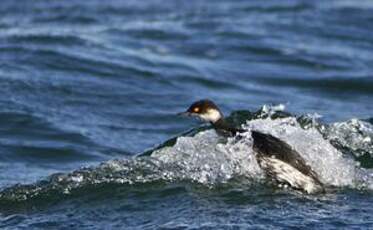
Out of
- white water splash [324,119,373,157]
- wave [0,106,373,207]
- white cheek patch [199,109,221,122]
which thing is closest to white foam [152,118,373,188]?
wave [0,106,373,207]

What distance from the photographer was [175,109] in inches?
773

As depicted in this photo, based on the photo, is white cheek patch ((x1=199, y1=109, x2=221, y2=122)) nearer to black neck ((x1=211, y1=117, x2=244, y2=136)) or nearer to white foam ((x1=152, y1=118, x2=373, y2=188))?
black neck ((x1=211, y1=117, x2=244, y2=136))

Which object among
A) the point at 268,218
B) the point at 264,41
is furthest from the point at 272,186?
the point at 264,41

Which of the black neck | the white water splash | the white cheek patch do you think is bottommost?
the white water splash

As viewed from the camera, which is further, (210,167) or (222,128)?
(222,128)

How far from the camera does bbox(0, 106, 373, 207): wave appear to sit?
1309 centimetres

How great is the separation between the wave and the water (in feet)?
0.08

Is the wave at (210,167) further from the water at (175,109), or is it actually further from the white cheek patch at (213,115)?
the white cheek patch at (213,115)

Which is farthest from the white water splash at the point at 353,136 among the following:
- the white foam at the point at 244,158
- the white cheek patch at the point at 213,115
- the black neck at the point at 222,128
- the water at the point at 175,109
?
the white cheek patch at the point at 213,115

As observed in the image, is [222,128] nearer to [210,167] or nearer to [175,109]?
[210,167]

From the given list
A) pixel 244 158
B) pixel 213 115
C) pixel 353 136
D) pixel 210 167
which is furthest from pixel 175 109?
pixel 244 158

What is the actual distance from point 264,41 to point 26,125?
33.0 ft

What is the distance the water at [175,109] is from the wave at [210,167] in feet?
0.08

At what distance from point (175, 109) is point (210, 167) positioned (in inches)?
246
